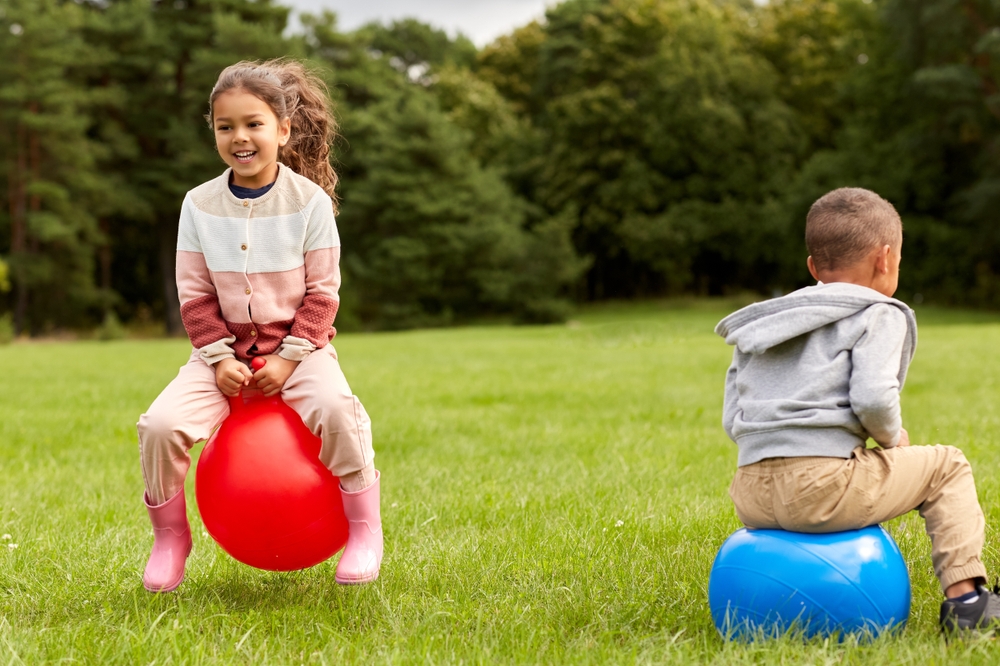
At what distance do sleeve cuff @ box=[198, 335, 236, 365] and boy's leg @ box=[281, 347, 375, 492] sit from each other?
23 centimetres

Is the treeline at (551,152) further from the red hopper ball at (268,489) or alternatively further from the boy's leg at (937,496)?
the boy's leg at (937,496)

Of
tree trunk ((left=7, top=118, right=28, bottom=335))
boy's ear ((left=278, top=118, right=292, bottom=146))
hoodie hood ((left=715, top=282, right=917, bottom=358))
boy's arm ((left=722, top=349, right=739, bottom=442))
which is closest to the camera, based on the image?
hoodie hood ((left=715, top=282, right=917, bottom=358))

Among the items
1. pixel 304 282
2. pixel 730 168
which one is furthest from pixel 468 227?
pixel 304 282

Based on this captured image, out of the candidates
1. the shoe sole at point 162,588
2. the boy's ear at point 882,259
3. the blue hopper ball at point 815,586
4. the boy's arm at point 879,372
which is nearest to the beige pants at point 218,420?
the shoe sole at point 162,588

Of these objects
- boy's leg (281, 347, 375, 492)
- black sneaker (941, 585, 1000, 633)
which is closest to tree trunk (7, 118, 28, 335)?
boy's leg (281, 347, 375, 492)

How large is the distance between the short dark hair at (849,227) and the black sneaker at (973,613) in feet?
3.50

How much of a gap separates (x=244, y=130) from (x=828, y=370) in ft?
6.88

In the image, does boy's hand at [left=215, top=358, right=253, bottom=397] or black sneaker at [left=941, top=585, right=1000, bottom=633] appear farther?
boy's hand at [left=215, top=358, right=253, bottom=397]

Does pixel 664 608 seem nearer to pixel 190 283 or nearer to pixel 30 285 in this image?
pixel 190 283

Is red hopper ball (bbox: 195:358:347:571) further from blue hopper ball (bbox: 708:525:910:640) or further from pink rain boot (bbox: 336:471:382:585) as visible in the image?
blue hopper ball (bbox: 708:525:910:640)

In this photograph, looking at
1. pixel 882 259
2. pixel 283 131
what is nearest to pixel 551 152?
pixel 283 131

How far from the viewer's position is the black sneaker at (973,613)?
269 cm

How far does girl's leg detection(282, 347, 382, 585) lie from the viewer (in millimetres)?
3112

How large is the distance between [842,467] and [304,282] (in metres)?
1.89
